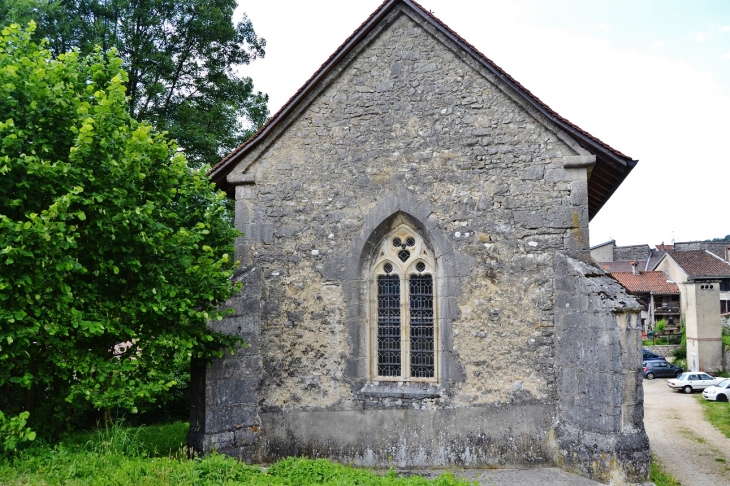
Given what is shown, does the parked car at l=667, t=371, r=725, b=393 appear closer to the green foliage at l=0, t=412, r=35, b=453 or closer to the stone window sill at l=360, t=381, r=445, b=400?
the stone window sill at l=360, t=381, r=445, b=400

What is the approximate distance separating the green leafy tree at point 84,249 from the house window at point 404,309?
3.01 meters

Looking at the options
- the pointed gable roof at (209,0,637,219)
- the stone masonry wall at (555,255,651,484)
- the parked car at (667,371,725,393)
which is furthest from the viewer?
the parked car at (667,371,725,393)

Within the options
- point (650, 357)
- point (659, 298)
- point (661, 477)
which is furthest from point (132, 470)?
point (659, 298)

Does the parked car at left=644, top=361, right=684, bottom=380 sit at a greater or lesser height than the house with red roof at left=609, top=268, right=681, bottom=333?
lesser

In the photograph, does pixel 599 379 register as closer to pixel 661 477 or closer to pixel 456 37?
pixel 661 477

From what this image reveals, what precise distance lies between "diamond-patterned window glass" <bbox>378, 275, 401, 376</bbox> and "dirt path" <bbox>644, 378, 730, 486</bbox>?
5.61 m

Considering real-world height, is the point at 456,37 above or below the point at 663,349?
above

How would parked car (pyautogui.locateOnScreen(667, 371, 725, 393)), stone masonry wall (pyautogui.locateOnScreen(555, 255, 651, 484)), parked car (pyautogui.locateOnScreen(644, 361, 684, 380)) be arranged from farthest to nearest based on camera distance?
parked car (pyautogui.locateOnScreen(644, 361, 684, 380)) < parked car (pyautogui.locateOnScreen(667, 371, 725, 393)) < stone masonry wall (pyautogui.locateOnScreen(555, 255, 651, 484))

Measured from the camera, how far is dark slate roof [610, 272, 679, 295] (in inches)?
1666

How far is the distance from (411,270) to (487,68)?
3.88 metres

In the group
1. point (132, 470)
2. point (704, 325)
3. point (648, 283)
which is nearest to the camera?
point (132, 470)

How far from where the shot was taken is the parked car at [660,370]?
3108cm

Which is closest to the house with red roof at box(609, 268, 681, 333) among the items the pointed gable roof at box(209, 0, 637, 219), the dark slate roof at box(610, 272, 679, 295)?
the dark slate roof at box(610, 272, 679, 295)

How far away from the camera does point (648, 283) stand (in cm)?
4322
